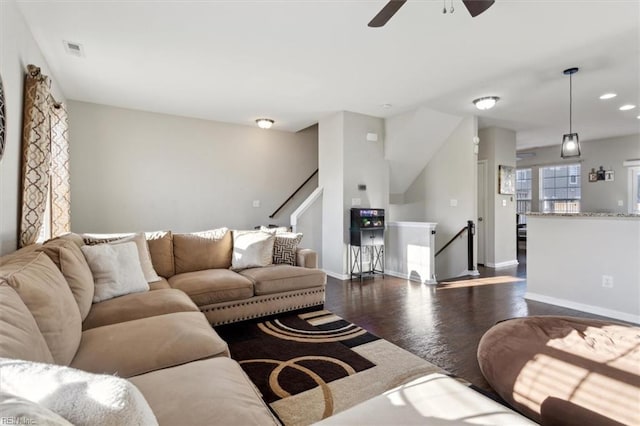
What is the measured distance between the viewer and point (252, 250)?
345cm

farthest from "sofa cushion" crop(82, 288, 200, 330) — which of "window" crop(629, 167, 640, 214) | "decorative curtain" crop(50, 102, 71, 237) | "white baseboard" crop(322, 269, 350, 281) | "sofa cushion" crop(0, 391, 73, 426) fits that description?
"window" crop(629, 167, 640, 214)

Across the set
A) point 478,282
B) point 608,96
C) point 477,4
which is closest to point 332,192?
point 478,282

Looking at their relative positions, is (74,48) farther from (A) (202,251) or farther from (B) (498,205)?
(B) (498,205)

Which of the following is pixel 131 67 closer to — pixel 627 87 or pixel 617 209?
pixel 627 87

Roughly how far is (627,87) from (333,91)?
3720 millimetres

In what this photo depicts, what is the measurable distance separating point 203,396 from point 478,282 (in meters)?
4.58

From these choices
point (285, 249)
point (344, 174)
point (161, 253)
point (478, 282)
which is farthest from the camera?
point (344, 174)

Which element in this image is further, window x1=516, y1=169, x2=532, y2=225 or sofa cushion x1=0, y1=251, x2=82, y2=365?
window x1=516, y1=169, x2=532, y2=225

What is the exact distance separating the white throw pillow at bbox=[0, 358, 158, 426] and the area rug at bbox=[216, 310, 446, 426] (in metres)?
1.26

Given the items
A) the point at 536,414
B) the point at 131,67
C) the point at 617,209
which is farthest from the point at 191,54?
the point at 617,209

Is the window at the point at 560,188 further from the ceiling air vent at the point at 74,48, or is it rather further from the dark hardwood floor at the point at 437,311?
the ceiling air vent at the point at 74,48

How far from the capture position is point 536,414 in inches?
62.4

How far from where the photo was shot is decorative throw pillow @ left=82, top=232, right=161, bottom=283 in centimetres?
283

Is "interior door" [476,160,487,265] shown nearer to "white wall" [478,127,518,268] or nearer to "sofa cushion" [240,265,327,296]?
"white wall" [478,127,518,268]
